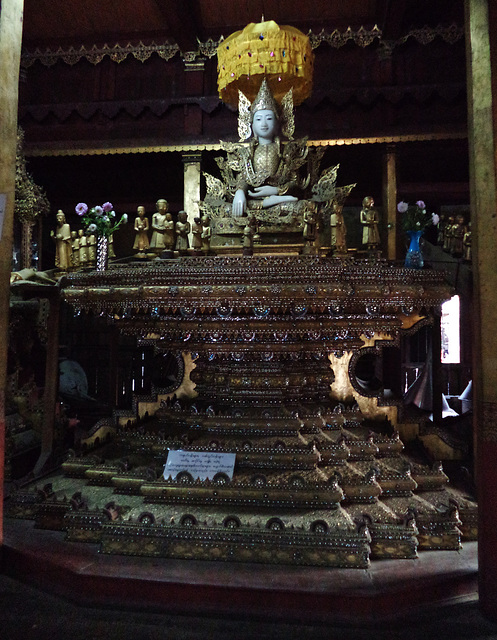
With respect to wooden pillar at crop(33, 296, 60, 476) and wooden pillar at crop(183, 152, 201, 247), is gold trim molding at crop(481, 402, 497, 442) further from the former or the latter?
wooden pillar at crop(183, 152, 201, 247)

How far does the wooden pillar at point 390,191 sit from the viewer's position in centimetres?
597

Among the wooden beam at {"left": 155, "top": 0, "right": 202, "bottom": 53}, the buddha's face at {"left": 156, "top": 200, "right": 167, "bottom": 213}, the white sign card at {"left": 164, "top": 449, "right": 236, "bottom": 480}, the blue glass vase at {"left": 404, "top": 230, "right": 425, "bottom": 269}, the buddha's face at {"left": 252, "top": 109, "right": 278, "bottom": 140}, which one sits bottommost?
the white sign card at {"left": 164, "top": 449, "right": 236, "bottom": 480}

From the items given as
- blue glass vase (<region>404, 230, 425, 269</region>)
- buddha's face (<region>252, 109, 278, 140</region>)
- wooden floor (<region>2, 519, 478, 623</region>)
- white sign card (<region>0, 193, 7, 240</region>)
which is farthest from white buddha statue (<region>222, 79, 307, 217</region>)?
wooden floor (<region>2, 519, 478, 623</region>)

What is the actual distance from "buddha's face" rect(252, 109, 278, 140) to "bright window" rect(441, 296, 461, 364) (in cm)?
450

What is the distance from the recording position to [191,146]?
6281mm

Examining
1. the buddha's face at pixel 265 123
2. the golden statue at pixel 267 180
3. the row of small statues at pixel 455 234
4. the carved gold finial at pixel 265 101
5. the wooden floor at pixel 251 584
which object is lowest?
the wooden floor at pixel 251 584

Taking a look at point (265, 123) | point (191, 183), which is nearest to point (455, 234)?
point (265, 123)

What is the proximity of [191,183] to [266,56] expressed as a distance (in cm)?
229

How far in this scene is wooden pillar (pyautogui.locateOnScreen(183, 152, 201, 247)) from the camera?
20.4ft

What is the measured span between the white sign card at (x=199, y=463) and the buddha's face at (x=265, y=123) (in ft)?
9.94

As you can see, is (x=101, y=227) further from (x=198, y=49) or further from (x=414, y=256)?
(x=198, y=49)

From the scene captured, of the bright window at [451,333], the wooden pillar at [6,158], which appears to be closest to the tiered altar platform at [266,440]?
the wooden pillar at [6,158]

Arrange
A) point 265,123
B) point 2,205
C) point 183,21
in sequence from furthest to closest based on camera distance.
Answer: point 183,21 < point 265,123 < point 2,205

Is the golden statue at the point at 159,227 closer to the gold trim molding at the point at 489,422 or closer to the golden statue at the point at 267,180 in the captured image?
the golden statue at the point at 267,180
